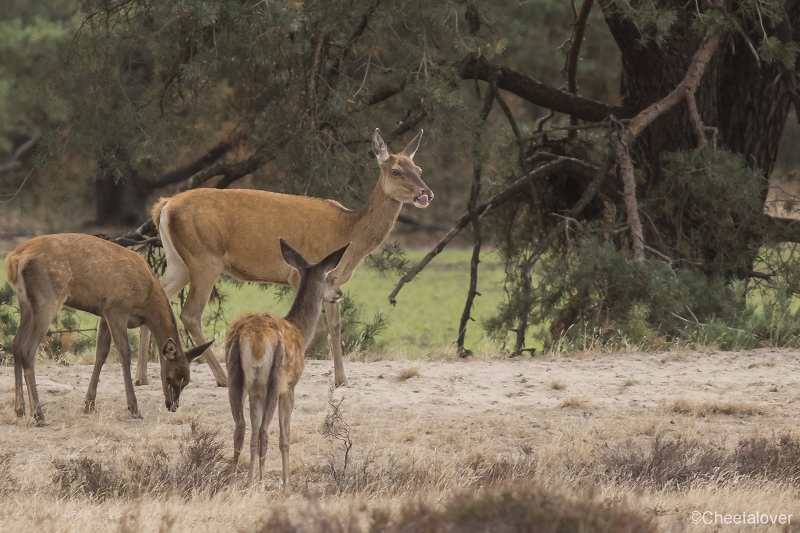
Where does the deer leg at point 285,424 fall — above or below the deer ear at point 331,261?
below

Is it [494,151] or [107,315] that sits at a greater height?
[494,151]

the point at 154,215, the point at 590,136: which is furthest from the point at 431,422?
the point at 590,136

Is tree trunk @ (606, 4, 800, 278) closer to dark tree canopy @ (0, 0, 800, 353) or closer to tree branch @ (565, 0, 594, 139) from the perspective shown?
dark tree canopy @ (0, 0, 800, 353)

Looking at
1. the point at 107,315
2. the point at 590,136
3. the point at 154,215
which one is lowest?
the point at 107,315

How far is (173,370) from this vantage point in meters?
8.50

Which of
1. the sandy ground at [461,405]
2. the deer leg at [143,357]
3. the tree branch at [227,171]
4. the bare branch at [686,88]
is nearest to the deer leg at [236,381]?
the sandy ground at [461,405]

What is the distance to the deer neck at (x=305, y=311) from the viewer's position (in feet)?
24.6

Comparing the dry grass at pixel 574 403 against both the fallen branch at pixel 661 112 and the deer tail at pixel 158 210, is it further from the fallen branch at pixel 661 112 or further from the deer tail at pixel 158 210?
the deer tail at pixel 158 210

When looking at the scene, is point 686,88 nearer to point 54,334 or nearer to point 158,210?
A: point 158,210

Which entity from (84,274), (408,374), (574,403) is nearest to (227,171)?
(408,374)

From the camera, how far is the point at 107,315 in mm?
8578

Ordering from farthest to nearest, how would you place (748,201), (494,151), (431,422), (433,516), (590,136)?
(590,136)
(494,151)
(748,201)
(431,422)
(433,516)

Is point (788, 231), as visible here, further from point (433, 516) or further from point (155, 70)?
point (433, 516)

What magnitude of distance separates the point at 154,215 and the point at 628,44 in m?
6.38
